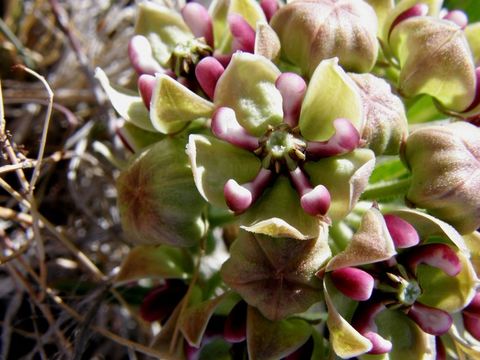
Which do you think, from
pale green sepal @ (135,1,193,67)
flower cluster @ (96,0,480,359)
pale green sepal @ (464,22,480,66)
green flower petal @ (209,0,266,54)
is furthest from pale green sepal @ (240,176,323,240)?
pale green sepal @ (464,22,480,66)

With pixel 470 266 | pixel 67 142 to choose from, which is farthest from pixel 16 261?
pixel 470 266

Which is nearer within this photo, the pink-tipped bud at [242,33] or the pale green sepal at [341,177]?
the pale green sepal at [341,177]

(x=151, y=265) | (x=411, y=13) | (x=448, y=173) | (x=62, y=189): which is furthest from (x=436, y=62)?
(x=62, y=189)

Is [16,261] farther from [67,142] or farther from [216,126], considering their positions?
[216,126]

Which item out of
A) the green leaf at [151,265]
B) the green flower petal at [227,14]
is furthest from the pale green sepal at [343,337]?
the green flower petal at [227,14]

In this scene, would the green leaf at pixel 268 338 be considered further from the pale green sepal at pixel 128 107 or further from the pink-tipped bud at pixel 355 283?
the pale green sepal at pixel 128 107

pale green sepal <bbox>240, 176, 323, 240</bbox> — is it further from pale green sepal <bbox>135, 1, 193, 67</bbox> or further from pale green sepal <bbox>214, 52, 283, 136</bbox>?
pale green sepal <bbox>135, 1, 193, 67</bbox>
